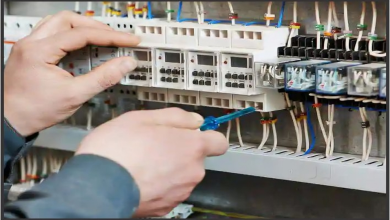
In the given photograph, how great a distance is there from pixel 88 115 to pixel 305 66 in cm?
70

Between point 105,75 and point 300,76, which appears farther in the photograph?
point 105,75

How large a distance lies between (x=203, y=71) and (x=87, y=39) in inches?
10.1

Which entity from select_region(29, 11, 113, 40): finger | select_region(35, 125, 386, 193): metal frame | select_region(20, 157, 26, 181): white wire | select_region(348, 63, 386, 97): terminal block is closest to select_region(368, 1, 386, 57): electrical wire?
select_region(348, 63, 386, 97): terminal block

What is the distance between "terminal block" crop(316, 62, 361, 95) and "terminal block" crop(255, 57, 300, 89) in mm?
83

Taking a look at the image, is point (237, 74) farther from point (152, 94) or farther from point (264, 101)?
point (152, 94)

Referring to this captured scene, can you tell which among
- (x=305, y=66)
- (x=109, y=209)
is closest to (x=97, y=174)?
(x=109, y=209)

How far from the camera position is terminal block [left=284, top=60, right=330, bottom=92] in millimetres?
1258

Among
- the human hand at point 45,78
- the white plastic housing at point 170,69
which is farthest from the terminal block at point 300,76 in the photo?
the human hand at point 45,78

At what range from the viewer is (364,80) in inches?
46.3

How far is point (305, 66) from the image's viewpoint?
1.26 meters

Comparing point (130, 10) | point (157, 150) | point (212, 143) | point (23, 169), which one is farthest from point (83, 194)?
point (23, 169)

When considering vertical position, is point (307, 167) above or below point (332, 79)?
below

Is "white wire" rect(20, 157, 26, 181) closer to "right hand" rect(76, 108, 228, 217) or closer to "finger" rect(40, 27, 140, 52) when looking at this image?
"finger" rect(40, 27, 140, 52)

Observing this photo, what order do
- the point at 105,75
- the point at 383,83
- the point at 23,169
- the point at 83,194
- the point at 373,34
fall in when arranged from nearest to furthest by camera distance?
1. the point at 83,194
2. the point at 383,83
3. the point at 373,34
4. the point at 105,75
5. the point at 23,169
